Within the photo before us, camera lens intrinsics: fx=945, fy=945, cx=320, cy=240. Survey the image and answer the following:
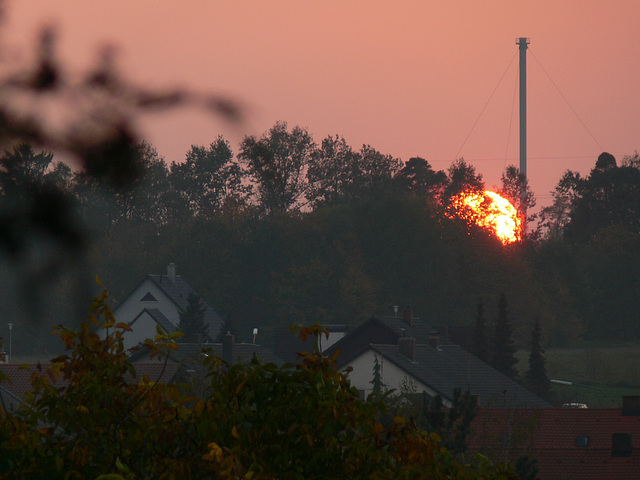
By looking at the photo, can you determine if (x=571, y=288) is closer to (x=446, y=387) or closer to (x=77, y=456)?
(x=446, y=387)

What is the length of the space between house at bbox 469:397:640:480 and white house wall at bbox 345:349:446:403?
1166cm

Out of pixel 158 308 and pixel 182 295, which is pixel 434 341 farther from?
pixel 158 308

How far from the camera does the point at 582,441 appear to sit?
45969 millimetres

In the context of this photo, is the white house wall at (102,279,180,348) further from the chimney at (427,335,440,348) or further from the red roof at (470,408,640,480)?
the red roof at (470,408,640,480)

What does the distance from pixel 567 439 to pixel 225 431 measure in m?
43.2

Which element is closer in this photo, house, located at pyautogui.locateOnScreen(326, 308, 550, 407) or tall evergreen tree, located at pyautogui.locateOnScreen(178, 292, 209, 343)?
house, located at pyautogui.locateOnScreen(326, 308, 550, 407)

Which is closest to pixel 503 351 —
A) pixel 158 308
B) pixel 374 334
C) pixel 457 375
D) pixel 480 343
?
pixel 480 343

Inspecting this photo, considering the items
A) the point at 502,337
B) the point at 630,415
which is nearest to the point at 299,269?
the point at 502,337

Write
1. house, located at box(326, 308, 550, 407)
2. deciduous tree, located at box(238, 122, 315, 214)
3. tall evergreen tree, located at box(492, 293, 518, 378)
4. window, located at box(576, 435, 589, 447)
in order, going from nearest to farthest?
deciduous tree, located at box(238, 122, 315, 214), window, located at box(576, 435, 589, 447), house, located at box(326, 308, 550, 407), tall evergreen tree, located at box(492, 293, 518, 378)

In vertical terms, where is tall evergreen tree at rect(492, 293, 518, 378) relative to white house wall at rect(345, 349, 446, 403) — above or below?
above

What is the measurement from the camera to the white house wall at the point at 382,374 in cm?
5847

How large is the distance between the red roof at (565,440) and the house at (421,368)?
7632mm

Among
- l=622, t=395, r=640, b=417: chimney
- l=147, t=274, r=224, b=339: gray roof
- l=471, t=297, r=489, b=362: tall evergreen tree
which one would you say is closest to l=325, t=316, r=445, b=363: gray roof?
l=471, t=297, r=489, b=362: tall evergreen tree

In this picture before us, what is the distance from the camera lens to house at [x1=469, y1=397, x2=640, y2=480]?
1634 inches
